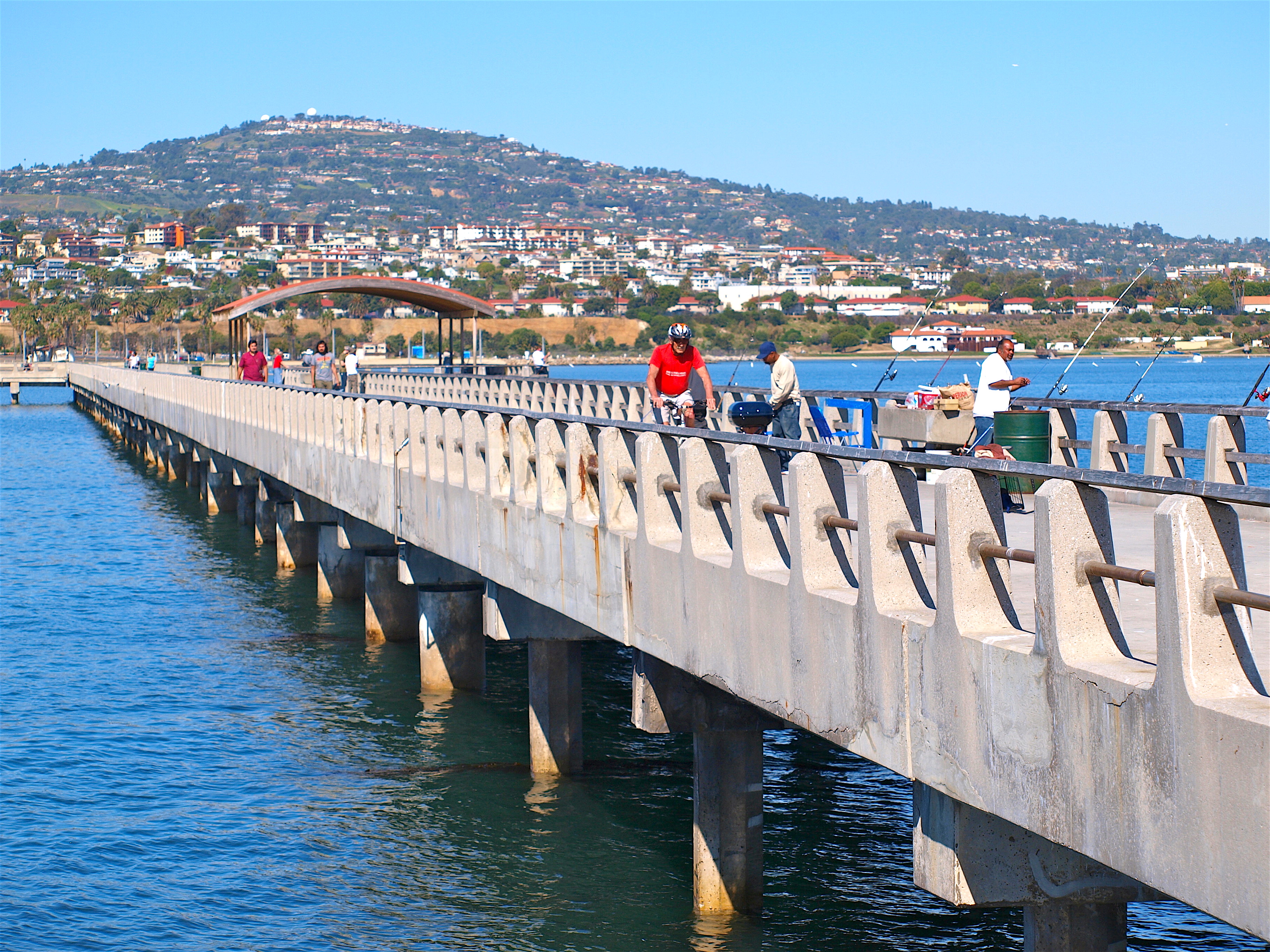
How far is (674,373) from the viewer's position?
49.3 ft

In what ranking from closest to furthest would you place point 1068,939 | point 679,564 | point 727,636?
point 1068,939 < point 727,636 < point 679,564

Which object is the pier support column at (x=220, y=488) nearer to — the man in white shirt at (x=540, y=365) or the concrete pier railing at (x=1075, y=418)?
the concrete pier railing at (x=1075, y=418)

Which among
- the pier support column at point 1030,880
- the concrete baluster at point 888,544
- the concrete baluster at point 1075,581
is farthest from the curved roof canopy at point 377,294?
the concrete baluster at point 1075,581

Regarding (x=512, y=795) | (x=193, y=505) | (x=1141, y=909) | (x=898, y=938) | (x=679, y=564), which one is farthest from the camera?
(x=193, y=505)

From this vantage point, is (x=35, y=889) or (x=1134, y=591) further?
(x=35, y=889)

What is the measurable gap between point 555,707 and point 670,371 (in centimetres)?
371

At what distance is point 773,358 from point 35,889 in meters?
8.78

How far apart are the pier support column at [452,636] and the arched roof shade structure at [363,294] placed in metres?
32.0

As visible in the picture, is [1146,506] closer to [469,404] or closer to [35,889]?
[469,404]

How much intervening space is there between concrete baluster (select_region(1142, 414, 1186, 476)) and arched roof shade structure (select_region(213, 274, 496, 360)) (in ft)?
124

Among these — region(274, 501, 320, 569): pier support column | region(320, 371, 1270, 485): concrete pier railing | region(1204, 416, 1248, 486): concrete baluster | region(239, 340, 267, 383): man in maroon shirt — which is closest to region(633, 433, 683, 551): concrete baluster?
region(320, 371, 1270, 485): concrete pier railing

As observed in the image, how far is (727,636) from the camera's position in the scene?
32.6ft

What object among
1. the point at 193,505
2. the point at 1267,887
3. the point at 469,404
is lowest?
the point at 193,505

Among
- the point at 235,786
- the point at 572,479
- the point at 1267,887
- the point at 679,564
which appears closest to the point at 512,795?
the point at 235,786
